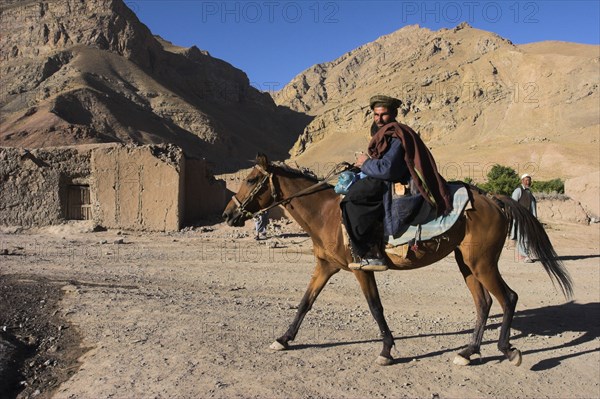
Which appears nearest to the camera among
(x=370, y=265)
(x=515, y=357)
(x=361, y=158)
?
(x=370, y=265)

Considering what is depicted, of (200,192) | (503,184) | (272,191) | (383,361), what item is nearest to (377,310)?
(383,361)

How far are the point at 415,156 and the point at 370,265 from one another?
116cm

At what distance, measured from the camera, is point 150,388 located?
12.8 feet

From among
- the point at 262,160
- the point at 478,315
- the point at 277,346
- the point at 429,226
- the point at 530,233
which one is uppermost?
the point at 262,160

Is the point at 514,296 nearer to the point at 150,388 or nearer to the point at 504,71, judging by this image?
the point at 150,388

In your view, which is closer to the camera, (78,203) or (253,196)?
(253,196)

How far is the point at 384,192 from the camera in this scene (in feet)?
15.5

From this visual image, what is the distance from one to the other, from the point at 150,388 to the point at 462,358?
302cm

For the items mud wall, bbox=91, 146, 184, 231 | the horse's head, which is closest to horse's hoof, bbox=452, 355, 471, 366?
the horse's head

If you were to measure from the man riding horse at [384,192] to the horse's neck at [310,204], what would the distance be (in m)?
0.44

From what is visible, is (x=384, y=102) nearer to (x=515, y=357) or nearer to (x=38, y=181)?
(x=515, y=357)

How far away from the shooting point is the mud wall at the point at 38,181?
16.1 metres

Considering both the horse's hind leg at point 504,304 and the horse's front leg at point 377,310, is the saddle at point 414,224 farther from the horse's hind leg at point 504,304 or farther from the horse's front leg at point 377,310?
the horse's hind leg at point 504,304

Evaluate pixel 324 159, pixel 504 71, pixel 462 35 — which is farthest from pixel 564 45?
pixel 324 159
